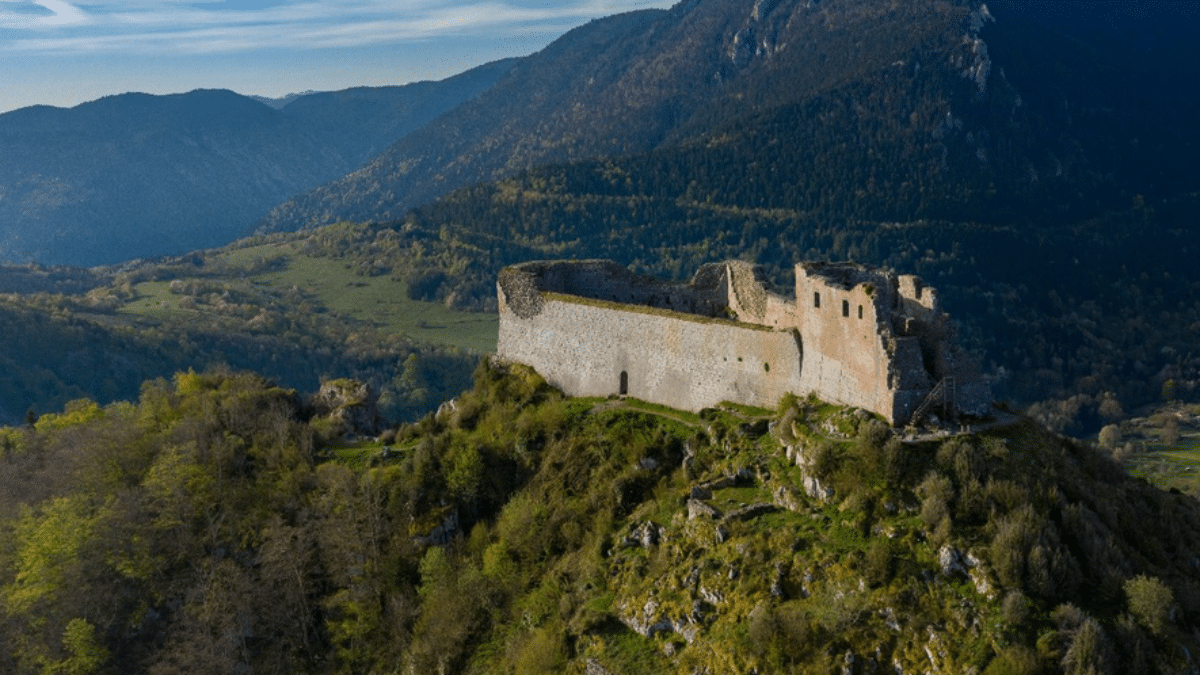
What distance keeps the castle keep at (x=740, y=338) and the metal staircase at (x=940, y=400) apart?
0.14ft

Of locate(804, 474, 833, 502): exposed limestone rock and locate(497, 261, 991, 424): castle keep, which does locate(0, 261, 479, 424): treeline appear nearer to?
locate(497, 261, 991, 424): castle keep

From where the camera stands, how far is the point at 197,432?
5031 centimetres

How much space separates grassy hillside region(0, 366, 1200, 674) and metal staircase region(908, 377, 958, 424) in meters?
1.42

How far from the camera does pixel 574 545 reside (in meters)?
36.7

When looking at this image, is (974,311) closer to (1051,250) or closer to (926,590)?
(1051,250)

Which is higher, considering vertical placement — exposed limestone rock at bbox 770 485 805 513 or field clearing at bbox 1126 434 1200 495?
exposed limestone rock at bbox 770 485 805 513

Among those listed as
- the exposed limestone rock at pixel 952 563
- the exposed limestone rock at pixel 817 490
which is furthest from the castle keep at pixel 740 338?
the exposed limestone rock at pixel 952 563

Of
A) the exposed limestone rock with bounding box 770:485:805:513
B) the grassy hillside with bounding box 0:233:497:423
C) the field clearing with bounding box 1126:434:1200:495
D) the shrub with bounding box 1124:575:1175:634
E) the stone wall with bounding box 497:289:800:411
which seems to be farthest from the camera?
the grassy hillside with bounding box 0:233:497:423

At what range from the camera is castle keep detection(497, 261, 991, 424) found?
32.3m

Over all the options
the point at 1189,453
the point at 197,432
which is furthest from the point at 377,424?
the point at 1189,453

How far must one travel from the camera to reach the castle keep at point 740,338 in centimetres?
3228

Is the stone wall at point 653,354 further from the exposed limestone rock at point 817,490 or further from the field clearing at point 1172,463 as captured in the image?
the field clearing at point 1172,463

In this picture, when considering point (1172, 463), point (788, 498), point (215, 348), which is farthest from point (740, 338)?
point (215, 348)

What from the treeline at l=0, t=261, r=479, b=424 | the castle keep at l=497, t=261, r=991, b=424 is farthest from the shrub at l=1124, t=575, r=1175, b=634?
the treeline at l=0, t=261, r=479, b=424
